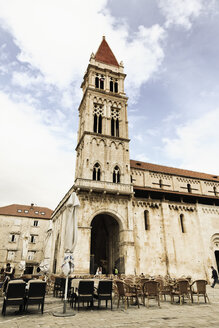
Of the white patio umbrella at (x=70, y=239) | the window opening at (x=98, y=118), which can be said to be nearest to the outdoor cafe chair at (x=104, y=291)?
the white patio umbrella at (x=70, y=239)

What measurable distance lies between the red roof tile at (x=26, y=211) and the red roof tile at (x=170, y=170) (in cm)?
2385

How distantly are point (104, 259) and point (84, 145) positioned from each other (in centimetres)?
1317

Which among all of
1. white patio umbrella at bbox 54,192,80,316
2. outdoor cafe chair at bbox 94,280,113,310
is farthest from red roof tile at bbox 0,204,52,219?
outdoor cafe chair at bbox 94,280,113,310

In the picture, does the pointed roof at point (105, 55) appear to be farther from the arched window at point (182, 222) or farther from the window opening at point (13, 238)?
the window opening at point (13, 238)

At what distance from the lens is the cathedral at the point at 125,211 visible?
21656 millimetres

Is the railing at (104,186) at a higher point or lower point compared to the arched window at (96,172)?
lower

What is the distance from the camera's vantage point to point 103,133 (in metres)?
26.5

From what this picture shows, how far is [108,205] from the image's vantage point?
22.3 m

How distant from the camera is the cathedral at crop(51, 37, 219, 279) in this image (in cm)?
2166

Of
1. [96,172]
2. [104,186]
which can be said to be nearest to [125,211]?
[104,186]

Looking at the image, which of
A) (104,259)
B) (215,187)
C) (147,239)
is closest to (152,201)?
(147,239)

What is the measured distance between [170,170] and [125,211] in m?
12.6

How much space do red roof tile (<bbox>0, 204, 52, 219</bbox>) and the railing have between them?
84.2 feet

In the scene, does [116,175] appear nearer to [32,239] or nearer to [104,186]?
[104,186]
